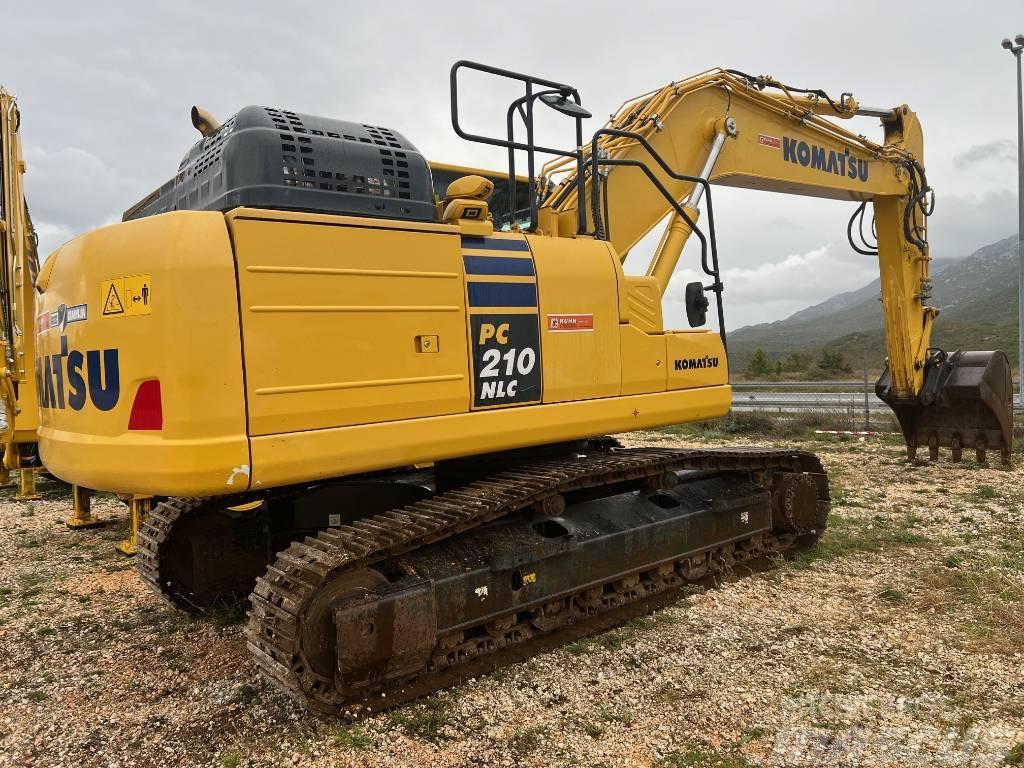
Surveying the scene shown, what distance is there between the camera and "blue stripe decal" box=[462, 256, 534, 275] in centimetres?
392

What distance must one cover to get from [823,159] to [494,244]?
5.40 meters

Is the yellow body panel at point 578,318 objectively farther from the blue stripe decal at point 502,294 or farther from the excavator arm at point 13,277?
the excavator arm at point 13,277

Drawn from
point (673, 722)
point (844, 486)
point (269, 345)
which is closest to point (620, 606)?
→ point (673, 722)

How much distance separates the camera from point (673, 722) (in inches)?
136

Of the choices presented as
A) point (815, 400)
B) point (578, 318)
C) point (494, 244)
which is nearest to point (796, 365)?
point (815, 400)

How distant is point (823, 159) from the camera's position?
7938 mm

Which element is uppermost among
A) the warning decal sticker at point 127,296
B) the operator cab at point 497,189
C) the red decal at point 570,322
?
the operator cab at point 497,189

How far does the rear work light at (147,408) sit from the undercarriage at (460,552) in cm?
85

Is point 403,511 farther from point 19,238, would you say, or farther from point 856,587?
point 19,238

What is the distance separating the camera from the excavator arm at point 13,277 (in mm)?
7852

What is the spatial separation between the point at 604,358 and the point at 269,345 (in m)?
2.01

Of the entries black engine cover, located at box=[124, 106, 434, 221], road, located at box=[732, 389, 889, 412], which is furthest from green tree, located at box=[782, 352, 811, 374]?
black engine cover, located at box=[124, 106, 434, 221]

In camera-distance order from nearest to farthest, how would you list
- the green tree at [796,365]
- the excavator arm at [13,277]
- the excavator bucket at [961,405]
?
the excavator arm at [13,277]
the excavator bucket at [961,405]
the green tree at [796,365]

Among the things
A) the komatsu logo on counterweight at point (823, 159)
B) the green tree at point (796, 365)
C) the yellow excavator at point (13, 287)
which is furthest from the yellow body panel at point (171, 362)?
the green tree at point (796, 365)
